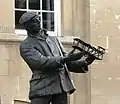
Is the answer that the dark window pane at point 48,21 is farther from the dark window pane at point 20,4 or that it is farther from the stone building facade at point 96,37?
the dark window pane at point 20,4

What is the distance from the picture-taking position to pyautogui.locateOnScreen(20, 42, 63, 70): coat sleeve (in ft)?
18.2

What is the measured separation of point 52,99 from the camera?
223 inches

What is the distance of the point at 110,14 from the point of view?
10953 mm

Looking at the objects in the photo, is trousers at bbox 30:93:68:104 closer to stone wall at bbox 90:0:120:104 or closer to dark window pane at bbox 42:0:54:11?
stone wall at bbox 90:0:120:104

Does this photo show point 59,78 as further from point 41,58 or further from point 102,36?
point 102,36

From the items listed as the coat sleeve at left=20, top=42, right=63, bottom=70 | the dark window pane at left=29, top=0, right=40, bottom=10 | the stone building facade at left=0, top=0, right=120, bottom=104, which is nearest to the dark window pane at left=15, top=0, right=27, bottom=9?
the dark window pane at left=29, top=0, right=40, bottom=10

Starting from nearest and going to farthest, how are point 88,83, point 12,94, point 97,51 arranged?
point 97,51 < point 12,94 < point 88,83

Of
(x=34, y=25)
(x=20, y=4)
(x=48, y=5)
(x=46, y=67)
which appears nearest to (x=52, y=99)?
(x=46, y=67)

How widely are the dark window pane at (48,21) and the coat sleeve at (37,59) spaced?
512 cm

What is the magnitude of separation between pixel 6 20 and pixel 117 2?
2348mm

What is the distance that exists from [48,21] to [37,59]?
531 centimetres

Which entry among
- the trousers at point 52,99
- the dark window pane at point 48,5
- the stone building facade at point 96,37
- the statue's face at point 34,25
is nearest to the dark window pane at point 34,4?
the dark window pane at point 48,5

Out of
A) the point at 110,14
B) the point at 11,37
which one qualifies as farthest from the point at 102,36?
the point at 11,37

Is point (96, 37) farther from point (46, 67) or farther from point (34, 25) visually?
point (46, 67)
